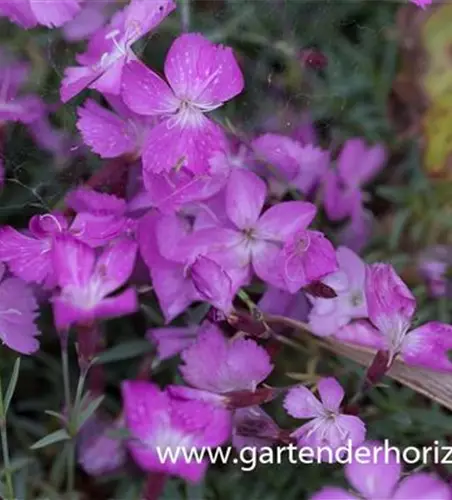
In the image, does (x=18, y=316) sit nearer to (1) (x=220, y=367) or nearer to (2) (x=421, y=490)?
(1) (x=220, y=367)

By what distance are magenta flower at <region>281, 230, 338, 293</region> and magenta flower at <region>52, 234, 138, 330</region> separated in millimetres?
115

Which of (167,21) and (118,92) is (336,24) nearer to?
(167,21)

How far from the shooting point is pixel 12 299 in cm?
79

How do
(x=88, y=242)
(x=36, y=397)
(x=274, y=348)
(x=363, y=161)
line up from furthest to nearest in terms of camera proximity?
(x=363, y=161)
(x=36, y=397)
(x=274, y=348)
(x=88, y=242)

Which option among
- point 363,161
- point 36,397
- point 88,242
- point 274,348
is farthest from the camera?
point 363,161

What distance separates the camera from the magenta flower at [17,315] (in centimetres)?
77

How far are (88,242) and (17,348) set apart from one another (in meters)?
0.10

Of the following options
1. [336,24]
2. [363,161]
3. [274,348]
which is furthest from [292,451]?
[336,24]

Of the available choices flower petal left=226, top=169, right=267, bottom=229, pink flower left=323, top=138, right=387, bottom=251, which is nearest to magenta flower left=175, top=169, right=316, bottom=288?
flower petal left=226, top=169, right=267, bottom=229

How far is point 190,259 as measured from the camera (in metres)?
0.79

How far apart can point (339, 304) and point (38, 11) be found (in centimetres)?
33

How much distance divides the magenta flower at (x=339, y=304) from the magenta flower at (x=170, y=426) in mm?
121

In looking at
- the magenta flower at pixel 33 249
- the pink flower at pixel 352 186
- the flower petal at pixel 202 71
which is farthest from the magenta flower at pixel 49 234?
the pink flower at pixel 352 186

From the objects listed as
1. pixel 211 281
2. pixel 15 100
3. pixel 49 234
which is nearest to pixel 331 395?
pixel 211 281
